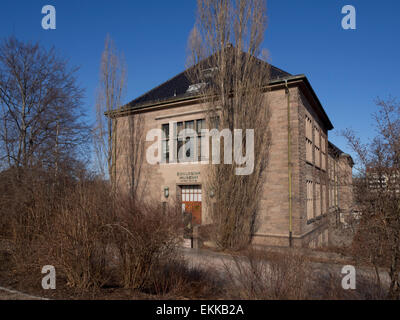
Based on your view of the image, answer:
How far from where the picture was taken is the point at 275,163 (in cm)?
1412

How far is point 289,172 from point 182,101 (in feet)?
24.9

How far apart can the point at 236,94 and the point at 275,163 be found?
154 inches

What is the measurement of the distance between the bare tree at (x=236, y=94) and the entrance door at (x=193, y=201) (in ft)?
10.5

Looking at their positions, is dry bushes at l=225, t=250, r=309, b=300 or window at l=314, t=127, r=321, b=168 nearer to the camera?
dry bushes at l=225, t=250, r=309, b=300

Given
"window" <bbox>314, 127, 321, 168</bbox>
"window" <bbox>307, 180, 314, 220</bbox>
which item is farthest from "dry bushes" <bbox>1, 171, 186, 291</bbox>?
"window" <bbox>314, 127, 321, 168</bbox>

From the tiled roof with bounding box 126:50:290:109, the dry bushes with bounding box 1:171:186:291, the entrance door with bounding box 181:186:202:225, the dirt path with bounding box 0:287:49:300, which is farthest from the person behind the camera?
the tiled roof with bounding box 126:50:290:109

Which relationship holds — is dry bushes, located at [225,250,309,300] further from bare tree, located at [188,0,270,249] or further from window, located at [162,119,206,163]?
window, located at [162,119,206,163]

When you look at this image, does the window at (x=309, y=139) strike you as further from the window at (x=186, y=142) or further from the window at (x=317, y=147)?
the window at (x=186, y=142)

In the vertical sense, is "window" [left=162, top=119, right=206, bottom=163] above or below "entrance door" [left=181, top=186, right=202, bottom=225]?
above

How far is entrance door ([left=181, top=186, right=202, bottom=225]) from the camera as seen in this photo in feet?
54.6

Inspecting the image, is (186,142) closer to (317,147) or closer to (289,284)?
(317,147)
